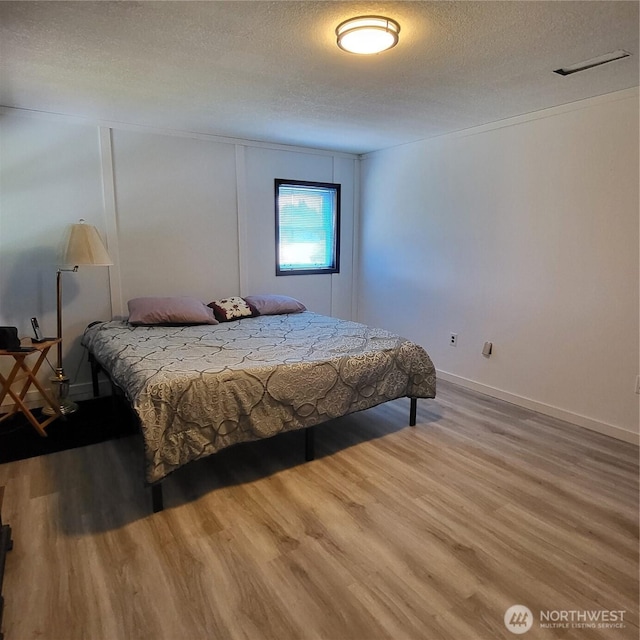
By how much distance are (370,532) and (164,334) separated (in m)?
1.99

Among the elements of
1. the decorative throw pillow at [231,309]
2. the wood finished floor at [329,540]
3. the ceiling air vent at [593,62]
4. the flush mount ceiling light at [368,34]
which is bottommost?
the wood finished floor at [329,540]

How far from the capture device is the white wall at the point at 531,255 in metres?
2.92

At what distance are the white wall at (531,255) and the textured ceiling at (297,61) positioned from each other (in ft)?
1.01

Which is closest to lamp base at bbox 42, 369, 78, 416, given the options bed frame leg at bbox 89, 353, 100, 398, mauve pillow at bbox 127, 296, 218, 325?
bed frame leg at bbox 89, 353, 100, 398

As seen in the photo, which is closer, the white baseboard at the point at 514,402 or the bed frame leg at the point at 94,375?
the white baseboard at the point at 514,402

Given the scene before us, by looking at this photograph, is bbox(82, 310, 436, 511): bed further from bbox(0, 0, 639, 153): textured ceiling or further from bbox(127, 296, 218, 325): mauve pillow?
bbox(0, 0, 639, 153): textured ceiling

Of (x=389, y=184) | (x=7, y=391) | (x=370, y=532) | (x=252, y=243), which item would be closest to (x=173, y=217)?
(x=252, y=243)

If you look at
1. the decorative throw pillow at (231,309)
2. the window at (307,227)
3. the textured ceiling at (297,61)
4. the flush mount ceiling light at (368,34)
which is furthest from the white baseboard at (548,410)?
the flush mount ceiling light at (368,34)

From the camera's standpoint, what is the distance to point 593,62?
235 cm

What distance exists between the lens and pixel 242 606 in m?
1.62

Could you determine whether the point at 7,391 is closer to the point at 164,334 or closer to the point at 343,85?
the point at 164,334

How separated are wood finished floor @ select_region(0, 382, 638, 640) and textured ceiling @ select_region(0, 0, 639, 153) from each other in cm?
224

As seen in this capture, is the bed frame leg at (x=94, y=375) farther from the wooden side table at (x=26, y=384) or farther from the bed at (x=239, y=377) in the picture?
the wooden side table at (x=26, y=384)

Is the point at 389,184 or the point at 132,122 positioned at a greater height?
the point at 132,122
